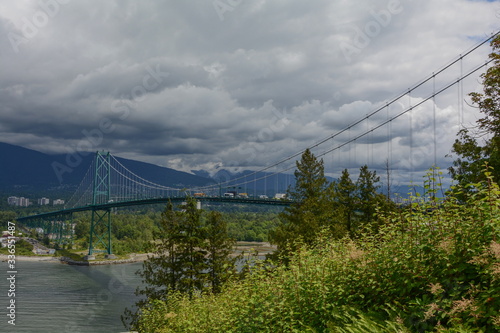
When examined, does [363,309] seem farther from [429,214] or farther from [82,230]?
[82,230]

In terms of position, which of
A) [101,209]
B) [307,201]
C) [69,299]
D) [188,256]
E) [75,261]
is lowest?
[75,261]

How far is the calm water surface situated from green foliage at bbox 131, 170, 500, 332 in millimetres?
29950

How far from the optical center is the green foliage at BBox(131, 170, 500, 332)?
4.02 meters

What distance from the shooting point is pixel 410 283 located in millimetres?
4895

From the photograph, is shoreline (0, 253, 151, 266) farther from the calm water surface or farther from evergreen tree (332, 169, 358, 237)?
evergreen tree (332, 169, 358, 237)

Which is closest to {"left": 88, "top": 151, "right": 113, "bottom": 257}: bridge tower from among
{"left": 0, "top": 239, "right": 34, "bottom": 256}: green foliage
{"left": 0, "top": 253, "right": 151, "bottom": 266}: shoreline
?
{"left": 0, "top": 253, "right": 151, "bottom": 266}: shoreline

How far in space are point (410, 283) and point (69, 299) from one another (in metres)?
50.3

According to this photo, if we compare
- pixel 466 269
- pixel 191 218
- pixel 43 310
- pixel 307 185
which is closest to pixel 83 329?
pixel 43 310

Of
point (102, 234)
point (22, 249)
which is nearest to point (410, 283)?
point (102, 234)

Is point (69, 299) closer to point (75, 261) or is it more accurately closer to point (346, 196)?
point (346, 196)

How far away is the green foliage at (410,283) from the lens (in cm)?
402

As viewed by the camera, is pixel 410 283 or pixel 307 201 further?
pixel 307 201

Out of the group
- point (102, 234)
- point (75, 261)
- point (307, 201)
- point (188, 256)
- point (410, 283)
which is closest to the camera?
point (410, 283)

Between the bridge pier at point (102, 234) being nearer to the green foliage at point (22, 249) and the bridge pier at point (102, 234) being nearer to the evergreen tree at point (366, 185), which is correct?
the green foliage at point (22, 249)
